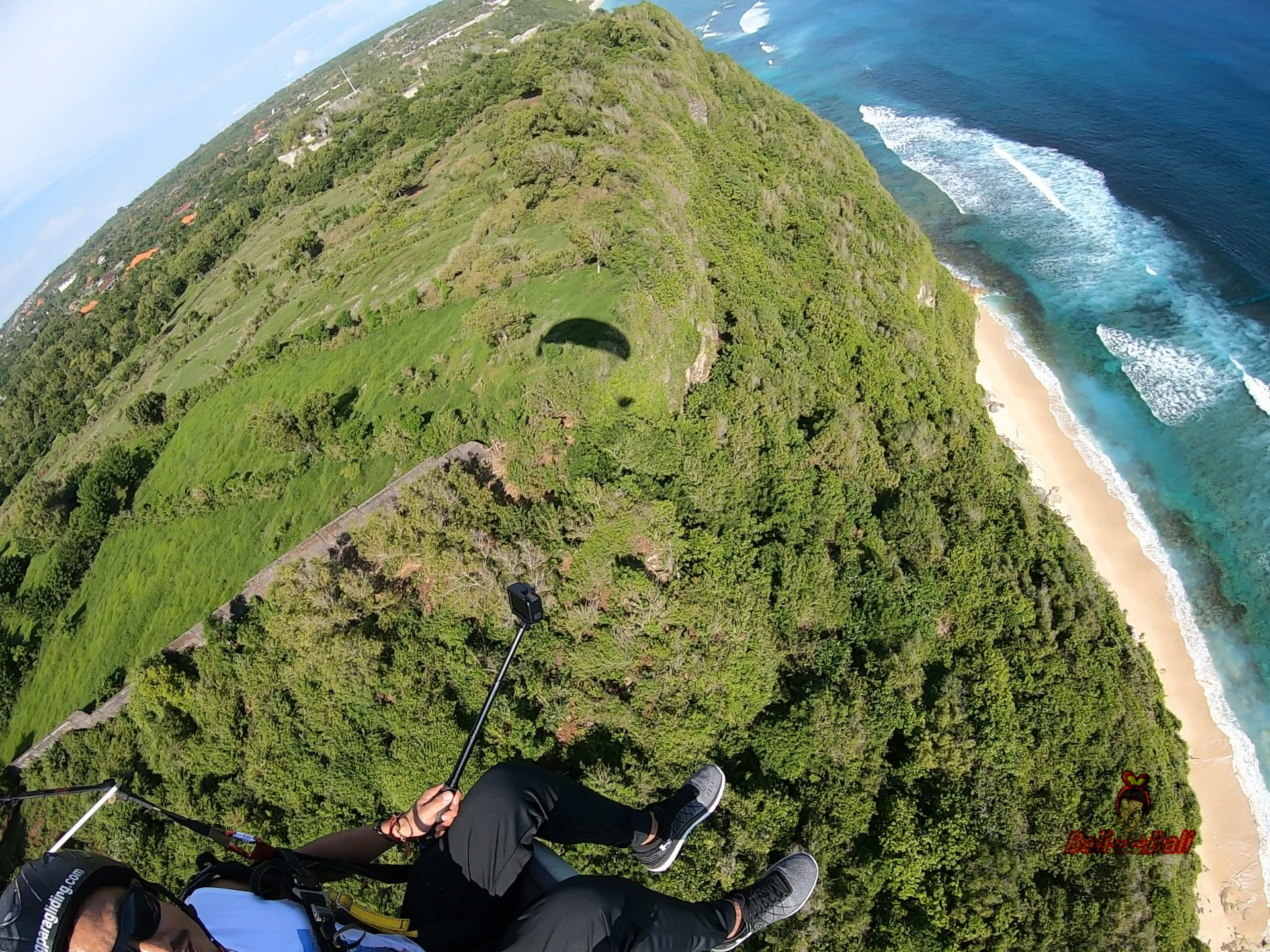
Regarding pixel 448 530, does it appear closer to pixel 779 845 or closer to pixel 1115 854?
pixel 779 845

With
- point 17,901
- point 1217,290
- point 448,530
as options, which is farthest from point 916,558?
point 1217,290

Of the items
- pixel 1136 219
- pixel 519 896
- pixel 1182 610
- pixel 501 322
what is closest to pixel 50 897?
pixel 519 896

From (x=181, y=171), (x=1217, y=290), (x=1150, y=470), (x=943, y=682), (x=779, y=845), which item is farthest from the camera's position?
(x=181, y=171)

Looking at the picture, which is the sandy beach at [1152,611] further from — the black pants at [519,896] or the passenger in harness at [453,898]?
the black pants at [519,896]

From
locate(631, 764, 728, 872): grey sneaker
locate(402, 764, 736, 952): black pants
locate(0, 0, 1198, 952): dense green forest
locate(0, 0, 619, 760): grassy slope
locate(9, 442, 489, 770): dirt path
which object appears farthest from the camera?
locate(0, 0, 619, 760): grassy slope

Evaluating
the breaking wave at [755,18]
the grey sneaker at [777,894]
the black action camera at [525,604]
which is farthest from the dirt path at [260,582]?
the breaking wave at [755,18]

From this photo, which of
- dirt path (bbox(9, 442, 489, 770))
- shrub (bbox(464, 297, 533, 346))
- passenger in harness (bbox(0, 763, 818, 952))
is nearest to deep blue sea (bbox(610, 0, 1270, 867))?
passenger in harness (bbox(0, 763, 818, 952))

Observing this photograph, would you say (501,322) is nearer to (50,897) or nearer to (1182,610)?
(50,897)

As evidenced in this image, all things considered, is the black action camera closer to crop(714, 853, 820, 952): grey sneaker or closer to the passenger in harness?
the passenger in harness
